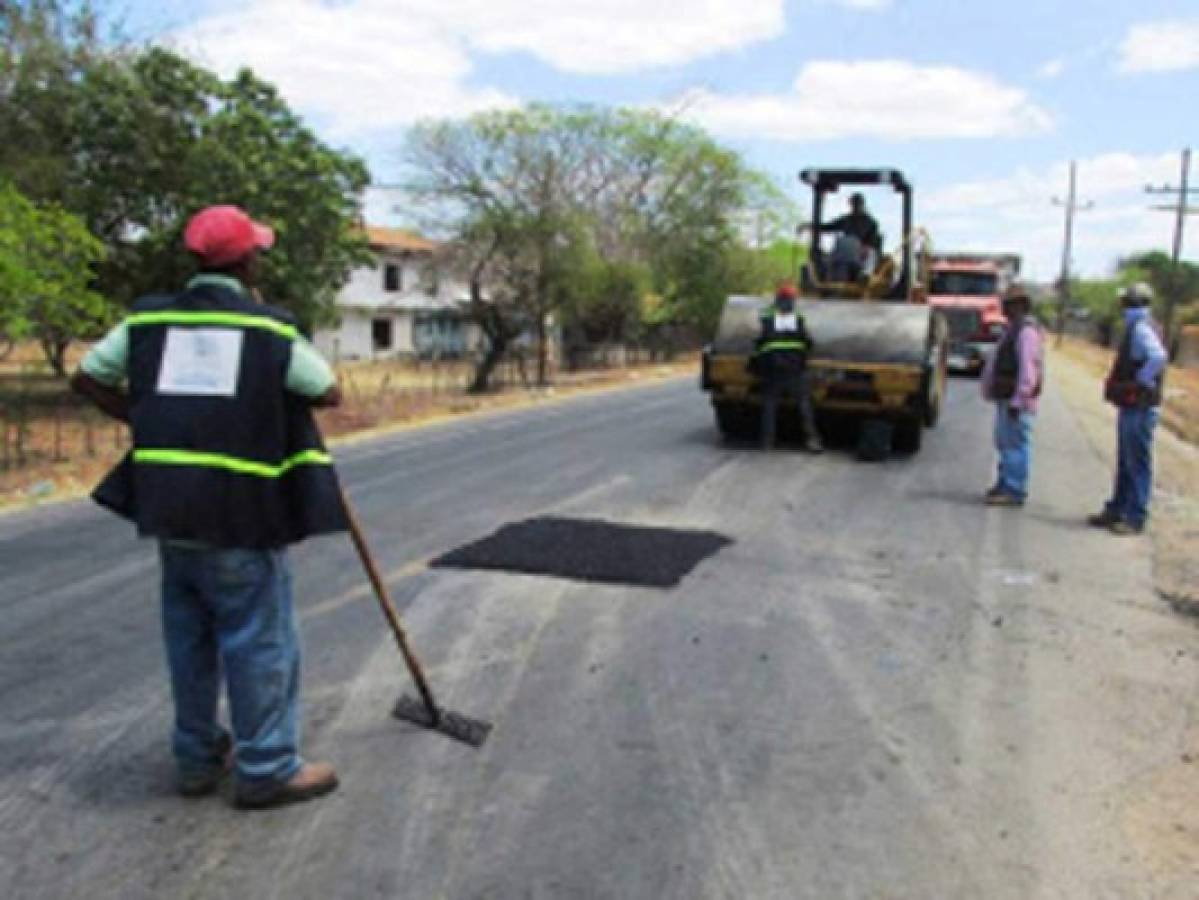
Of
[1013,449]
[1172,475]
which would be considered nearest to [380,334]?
[1172,475]

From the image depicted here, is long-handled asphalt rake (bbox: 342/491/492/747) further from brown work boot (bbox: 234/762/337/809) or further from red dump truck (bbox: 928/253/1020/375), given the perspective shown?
red dump truck (bbox: 928/253/1020/375)

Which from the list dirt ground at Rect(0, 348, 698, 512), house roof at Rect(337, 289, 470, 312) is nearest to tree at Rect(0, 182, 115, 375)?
dirt ground at Rect(0, 348, 698, 512)

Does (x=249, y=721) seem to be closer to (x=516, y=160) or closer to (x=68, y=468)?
(x=68, y=468)

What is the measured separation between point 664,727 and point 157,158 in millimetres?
18995

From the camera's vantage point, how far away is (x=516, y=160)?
31469mm

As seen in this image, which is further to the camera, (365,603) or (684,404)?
(684,404)

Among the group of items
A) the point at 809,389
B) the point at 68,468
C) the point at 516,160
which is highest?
the point at 516,160

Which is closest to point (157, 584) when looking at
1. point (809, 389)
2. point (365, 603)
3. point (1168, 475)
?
point (365, 603)

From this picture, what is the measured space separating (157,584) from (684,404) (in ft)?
43.5

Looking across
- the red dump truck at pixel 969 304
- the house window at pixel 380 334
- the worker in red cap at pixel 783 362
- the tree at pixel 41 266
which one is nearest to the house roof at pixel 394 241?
the house window at pixel 380 334

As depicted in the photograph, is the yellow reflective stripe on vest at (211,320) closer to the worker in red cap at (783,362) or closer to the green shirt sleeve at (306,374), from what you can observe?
the green shirt sleeve at (306,374)

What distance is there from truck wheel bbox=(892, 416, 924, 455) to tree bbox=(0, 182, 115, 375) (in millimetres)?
9384

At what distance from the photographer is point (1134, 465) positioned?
341 inches

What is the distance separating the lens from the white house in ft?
158
